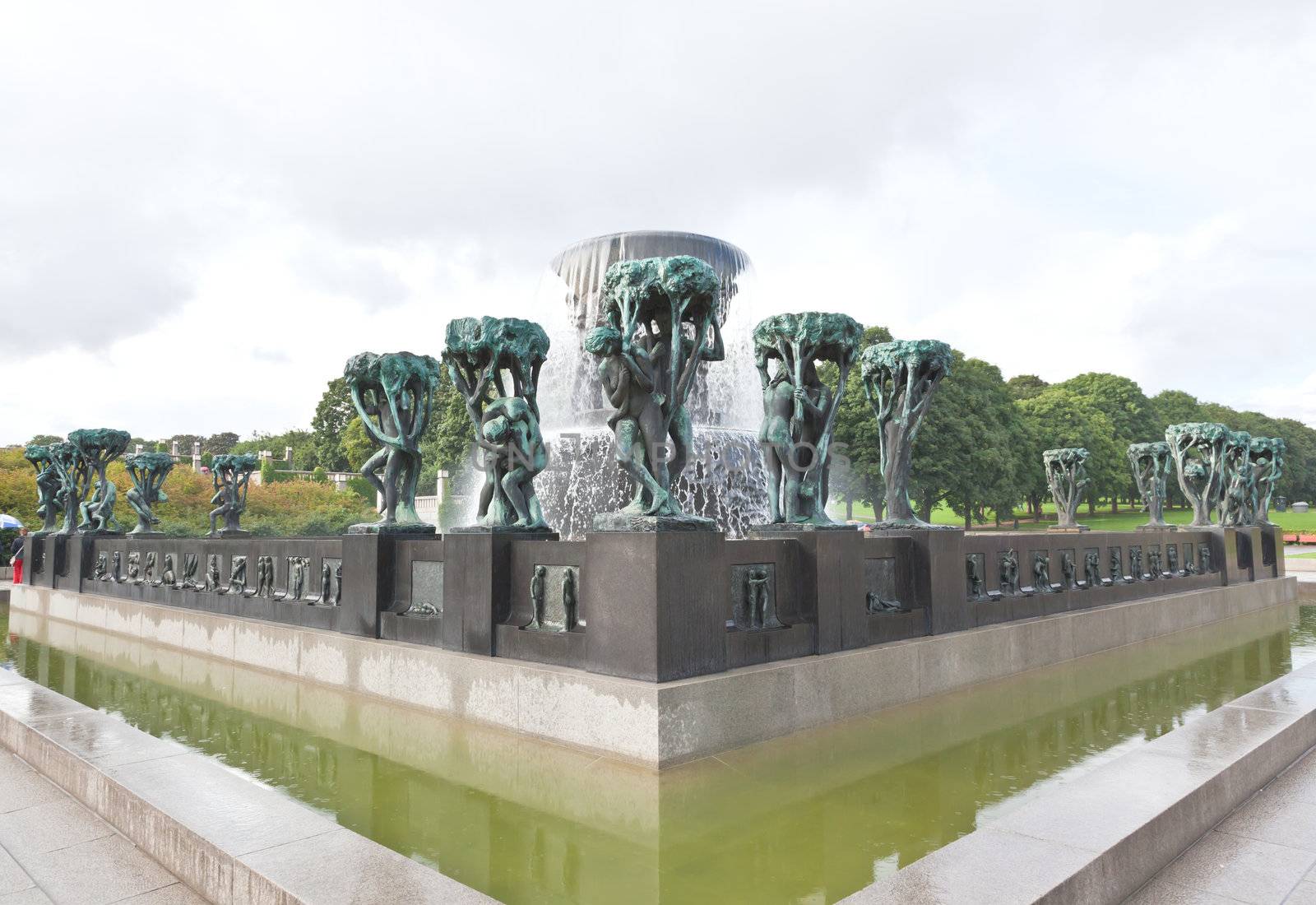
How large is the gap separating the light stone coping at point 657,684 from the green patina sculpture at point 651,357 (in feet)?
4.77

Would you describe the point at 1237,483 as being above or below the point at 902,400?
below

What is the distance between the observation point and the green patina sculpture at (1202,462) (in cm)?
1791

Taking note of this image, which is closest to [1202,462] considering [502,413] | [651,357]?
[651,357]

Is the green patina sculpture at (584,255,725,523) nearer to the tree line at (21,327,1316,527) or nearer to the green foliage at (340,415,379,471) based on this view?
the tree line at (21,327,1316,527)

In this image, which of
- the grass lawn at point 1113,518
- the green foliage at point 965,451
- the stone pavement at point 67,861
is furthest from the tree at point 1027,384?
the stone pavement at point 67,861

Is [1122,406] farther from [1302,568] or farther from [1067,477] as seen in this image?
[1067,477]

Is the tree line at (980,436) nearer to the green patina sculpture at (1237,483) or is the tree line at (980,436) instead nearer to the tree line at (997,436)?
the tree line at (997,436)

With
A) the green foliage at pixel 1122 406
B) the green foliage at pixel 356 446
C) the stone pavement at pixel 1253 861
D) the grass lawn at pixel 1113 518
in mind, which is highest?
the green foliage at pixel 1122 406

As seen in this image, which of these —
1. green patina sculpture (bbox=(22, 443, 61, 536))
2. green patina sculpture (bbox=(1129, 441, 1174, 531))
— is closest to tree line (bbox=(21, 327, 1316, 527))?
green patina sculpture (bbox=(1129, 441, 1174, 531))

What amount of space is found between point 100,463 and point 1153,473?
25013mm

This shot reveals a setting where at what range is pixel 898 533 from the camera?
8.67 meters

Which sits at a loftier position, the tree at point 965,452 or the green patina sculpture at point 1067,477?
the tree at point 965,452

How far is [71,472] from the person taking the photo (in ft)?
57.3

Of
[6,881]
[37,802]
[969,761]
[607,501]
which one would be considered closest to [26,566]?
[607,501]
